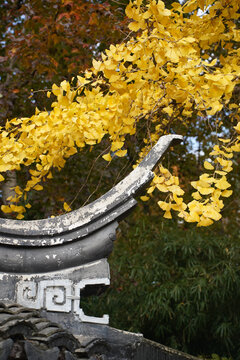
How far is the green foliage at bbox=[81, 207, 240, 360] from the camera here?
4578 millimetres

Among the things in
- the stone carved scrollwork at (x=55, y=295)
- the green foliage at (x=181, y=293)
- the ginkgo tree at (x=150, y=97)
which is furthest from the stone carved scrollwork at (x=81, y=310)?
the green foliage at (x=181, y=293)

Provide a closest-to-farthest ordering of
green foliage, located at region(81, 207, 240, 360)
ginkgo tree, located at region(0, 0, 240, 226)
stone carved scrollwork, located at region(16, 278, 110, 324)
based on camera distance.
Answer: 1. stone carved scrollwork, located at region(16, 278, 110, 324)
2. ginkgo tree, located at region(0, 0, 240, 226)
3. green foliage, located at region(81, 207, 240, 360)

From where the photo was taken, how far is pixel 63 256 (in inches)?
81.7

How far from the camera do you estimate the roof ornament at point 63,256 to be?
201 centimetres

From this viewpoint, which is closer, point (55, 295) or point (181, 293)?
point (55, 295)

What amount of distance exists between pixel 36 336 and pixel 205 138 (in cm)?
568

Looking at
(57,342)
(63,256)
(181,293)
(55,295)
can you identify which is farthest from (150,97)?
(181,293)

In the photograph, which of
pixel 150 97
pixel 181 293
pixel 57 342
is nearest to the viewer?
pixel 57 342

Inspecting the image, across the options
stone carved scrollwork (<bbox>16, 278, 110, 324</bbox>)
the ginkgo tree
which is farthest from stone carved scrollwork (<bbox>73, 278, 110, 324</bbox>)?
the ginkgo tree

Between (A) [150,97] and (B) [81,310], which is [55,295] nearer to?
(B) [81,310]

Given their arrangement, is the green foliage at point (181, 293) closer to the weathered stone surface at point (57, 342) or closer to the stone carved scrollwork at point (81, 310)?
the weathered stone surface at point (57, 342)

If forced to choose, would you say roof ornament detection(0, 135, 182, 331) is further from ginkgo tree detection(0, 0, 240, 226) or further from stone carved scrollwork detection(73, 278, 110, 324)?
ginkgo tree detection(0, 0, 240, 226)

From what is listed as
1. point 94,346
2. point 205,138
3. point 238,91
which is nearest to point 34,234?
point 94,346

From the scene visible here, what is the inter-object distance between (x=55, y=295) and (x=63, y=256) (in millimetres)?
159
